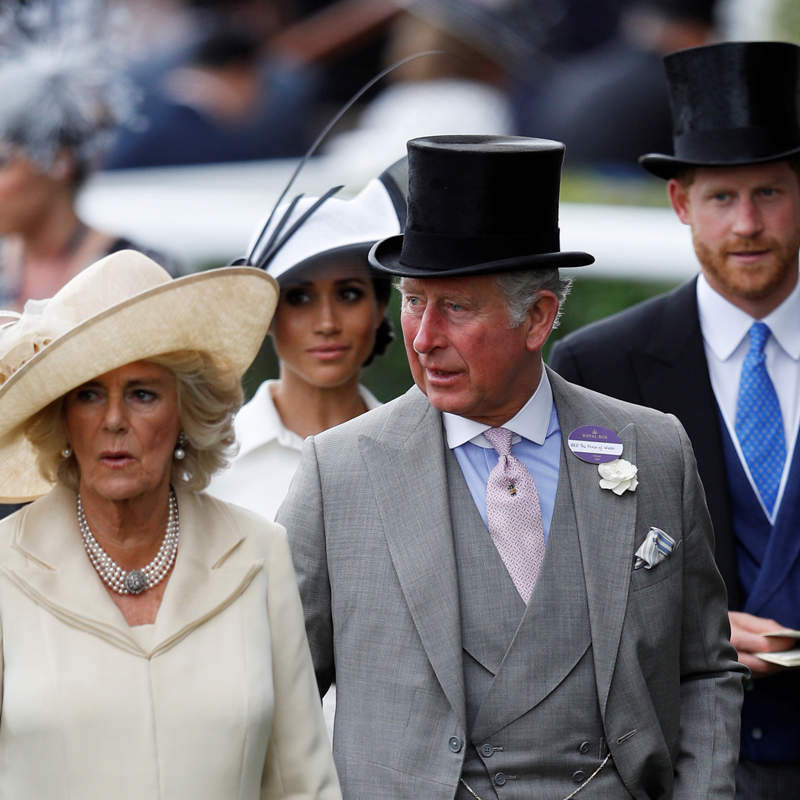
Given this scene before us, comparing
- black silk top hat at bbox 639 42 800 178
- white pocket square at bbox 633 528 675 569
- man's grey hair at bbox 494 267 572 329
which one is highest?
black silk top hat at bbox 639 42 800 178

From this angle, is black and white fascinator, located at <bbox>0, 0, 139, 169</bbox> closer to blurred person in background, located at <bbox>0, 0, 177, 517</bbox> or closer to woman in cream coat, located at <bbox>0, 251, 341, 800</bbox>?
blurred person in background, located at <bbox>0, 0, 177, 517</bbox>

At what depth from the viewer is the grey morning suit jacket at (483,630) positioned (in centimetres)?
362

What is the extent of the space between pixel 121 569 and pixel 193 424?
1.07 feet

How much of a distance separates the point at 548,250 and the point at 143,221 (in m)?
9.32

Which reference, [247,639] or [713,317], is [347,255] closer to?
[713,317]

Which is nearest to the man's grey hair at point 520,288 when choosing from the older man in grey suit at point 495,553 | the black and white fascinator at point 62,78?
the older man in grey suit at point 495,553

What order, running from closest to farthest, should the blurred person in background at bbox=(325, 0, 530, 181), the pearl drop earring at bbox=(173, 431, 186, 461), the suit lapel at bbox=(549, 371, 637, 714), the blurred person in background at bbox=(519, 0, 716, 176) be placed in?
the pearl drop earring at bbox=(173, 431, 186, 461) < the suit lapel at bbox=(549, 371, 637, 714) < the blurred person in background at bbox=(519, 0, 716, 176) < the blurred person in background at bbox=(325, 0, 530, 181)

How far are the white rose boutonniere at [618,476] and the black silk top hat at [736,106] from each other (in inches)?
59.6

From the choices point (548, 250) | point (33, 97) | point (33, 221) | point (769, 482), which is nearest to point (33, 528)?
point (548, 250)

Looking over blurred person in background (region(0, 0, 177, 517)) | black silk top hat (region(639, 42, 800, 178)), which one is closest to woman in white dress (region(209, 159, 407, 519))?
black silk top hat (region(639, 42, 800, 178))

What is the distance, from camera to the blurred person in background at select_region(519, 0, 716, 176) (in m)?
11.9

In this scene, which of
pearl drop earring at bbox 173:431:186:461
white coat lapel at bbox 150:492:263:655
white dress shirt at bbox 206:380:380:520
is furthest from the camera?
white dress shirt at bbox 206:380:380:520

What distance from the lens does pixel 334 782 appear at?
355 cm

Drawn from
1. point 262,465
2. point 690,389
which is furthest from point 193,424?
point 690,389
